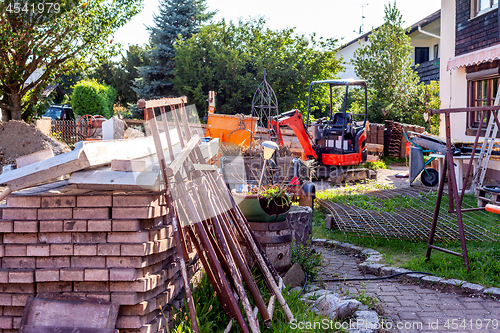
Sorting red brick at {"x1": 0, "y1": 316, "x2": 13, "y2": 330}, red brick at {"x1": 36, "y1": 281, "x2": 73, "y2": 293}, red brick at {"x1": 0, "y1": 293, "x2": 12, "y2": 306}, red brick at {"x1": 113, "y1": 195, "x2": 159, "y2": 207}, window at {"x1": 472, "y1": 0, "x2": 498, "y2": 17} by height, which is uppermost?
window at {"x1": 472, "y1": 0, "x2": 498, "y2": 17}

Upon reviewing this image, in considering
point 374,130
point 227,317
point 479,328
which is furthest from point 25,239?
→ point 374,130

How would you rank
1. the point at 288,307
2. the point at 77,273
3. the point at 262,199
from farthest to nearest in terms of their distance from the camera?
the point at 262,199 < the point at 288,307 < the point at 77,273

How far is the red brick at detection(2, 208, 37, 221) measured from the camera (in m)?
3.06

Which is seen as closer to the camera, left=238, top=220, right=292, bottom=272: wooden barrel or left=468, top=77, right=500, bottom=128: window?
left=238, top=220, right=292, bottom=272: wooden barrel

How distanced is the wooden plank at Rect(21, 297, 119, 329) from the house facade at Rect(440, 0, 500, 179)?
373 inches

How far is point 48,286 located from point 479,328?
358cm

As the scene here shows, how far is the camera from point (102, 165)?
3295 millimetres

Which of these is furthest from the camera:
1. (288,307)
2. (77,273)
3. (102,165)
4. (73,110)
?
(73,110)

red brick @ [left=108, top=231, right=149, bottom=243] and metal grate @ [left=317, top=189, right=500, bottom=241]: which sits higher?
red brick @ [left=108, top=231, right=149, bottom=243]

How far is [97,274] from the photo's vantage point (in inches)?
118

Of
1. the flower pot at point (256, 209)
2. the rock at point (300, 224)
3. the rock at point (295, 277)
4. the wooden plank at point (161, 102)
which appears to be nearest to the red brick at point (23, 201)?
the wooden plank at point (161, 102)

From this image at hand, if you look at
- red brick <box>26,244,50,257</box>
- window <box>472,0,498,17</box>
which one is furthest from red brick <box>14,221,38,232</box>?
window <box>472,0,498,17</box>

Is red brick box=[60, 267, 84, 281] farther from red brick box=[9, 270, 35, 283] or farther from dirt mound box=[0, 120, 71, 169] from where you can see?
dirt mound box=[0, 120, 71, 169]

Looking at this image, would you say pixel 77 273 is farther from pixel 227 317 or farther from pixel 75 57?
pixel 75 57
